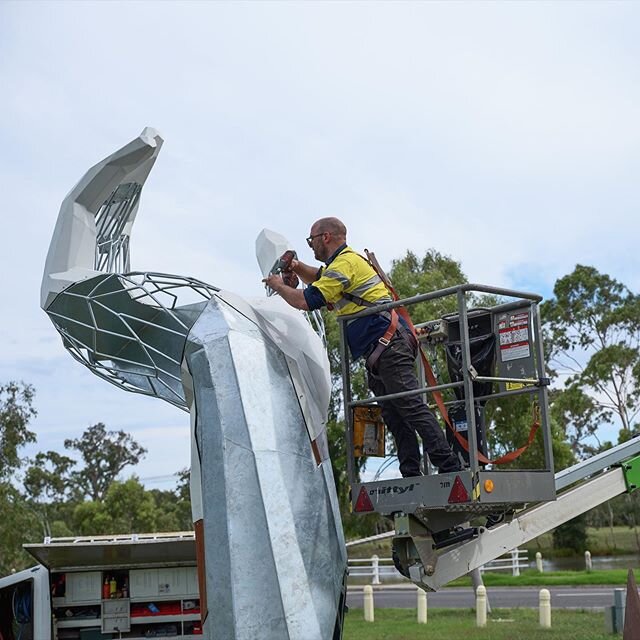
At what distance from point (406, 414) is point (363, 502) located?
2.12 ft

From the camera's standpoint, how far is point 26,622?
459 inches

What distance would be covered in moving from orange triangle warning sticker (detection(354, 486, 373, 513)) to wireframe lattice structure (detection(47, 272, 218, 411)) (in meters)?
2.15

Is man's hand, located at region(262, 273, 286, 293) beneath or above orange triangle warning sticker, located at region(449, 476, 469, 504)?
above

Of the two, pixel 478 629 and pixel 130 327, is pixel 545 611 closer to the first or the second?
pixel 478 629

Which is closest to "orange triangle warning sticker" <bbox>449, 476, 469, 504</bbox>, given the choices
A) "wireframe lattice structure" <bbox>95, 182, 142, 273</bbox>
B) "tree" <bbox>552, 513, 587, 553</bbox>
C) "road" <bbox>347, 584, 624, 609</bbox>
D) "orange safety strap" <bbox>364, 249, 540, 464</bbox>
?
"orange safety strap" <bbox>364, 249, 540, 464</bbox>

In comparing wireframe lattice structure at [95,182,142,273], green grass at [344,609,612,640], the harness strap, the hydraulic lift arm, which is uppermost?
wireframe lattice structure at [95,182,142,273]

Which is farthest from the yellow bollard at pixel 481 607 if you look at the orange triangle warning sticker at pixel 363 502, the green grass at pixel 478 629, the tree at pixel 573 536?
the tree at pixel 573 536

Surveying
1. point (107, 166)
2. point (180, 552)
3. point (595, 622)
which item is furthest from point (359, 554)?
point (107, 166)

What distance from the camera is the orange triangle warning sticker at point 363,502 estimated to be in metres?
6.17

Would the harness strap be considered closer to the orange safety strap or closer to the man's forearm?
the orange safety strap

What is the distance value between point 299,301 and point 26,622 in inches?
292

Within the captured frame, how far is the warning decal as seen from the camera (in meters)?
6.30

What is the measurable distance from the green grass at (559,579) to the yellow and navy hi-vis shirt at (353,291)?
21.0 meters

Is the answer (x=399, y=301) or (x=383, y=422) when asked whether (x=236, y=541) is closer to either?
(x=383, y=422)
